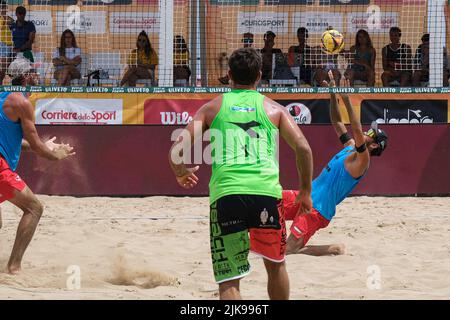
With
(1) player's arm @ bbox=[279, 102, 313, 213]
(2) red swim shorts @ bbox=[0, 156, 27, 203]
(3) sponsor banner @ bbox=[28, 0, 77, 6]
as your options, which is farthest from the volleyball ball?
(1) player's arm @ bbox=[279, 102, 313, 213]

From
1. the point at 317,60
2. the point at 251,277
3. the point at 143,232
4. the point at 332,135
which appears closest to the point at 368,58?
the point at 317,60

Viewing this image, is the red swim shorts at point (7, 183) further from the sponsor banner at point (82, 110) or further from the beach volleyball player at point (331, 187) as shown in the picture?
the sponsor banner at point (82, 110)

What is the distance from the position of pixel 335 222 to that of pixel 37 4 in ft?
19.6

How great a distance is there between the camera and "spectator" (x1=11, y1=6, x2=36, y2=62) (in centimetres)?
1204

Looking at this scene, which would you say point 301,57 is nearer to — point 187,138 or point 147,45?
point 147,45

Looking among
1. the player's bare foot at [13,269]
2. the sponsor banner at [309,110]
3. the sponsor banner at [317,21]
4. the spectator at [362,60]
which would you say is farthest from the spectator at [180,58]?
the player's bare foot at [13,269]

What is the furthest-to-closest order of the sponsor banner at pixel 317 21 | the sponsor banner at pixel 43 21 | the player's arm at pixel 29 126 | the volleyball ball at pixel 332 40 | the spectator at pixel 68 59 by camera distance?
the sponsor banner at pixel 43 21, the sponsor banner at pixel 317 21, the spectator at pixel 68 59, the volleyball ball at pixel 332 40, the player's arm at pixel 29 126

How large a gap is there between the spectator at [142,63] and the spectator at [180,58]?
35 centimetres

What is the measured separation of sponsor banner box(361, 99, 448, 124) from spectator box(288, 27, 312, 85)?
1.08 meters

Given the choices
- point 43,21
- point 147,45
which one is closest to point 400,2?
point 147,45

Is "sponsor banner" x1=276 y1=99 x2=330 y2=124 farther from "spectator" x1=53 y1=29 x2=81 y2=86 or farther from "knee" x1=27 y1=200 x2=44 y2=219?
"knee" x1=27 y1=200 x2=44 y2=219

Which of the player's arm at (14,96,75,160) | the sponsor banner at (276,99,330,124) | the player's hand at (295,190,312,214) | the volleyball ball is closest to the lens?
the player's hand at (295,190,312,214)

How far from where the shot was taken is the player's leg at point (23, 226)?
6.48m

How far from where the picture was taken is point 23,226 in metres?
6.53
